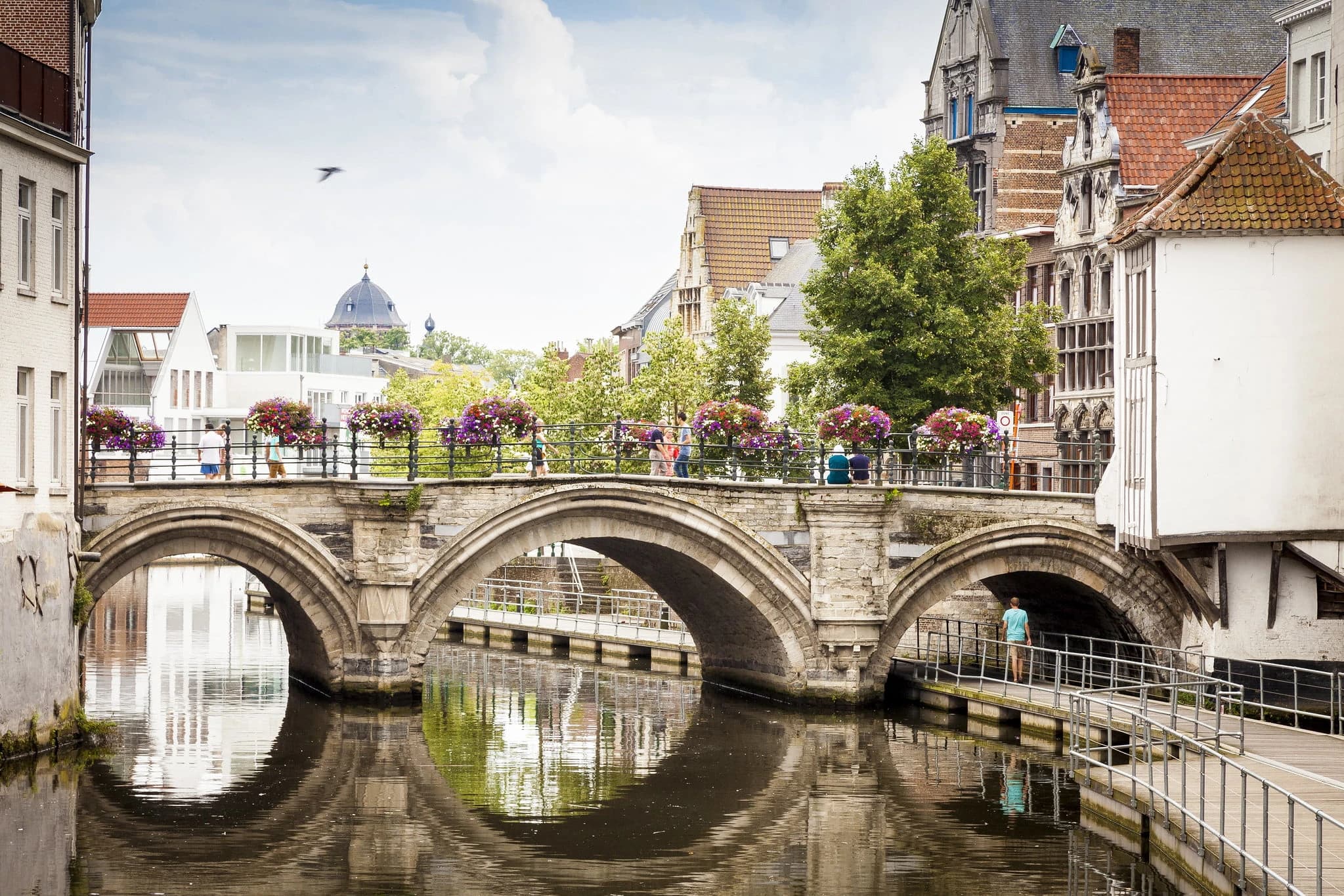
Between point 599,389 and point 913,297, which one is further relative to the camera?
point 599,389

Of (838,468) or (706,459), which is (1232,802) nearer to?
(838,468)

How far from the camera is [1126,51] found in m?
48.4

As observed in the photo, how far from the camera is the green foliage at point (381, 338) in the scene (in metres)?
170

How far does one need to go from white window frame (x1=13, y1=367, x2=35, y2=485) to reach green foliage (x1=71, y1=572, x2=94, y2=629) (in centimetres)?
227

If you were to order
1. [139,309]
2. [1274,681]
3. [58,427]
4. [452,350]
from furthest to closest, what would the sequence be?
[452,350]
[139,309]
[1274,681]
[58,427]

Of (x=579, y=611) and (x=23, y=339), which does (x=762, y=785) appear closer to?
(x=23, y=339)

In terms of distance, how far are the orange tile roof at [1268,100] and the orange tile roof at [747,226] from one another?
101ft

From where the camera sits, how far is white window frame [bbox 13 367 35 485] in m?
24.7

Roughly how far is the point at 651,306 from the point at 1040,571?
56.1 meters

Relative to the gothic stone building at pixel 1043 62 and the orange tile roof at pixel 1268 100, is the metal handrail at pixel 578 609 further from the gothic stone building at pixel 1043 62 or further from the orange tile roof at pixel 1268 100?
the orange tile roof at pixel 1268 100

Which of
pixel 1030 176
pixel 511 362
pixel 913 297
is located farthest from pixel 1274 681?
pixel 511 362

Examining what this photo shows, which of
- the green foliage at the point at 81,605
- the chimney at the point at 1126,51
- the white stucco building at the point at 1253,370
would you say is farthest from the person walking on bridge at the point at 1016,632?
the chimney at the point at 1126,51

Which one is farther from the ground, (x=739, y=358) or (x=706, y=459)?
(x=739, y=358)

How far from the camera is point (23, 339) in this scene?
24.5m
